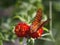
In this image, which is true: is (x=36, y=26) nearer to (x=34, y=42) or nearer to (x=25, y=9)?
(x=34, y=42)

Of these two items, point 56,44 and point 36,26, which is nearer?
point 36,26

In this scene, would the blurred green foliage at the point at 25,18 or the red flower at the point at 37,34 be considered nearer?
the red flower at the point at 37,34

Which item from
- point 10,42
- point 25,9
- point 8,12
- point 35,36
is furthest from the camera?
point 8,12

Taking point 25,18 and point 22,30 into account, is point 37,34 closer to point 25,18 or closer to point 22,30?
point 22,30

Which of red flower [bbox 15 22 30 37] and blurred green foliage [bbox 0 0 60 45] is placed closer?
red flower [bbox 15 22 30 37]

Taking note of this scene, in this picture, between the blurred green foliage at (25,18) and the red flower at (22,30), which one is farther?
the blurred green foliage at (25,18)

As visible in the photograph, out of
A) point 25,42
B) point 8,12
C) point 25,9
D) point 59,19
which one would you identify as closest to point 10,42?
point 25,42

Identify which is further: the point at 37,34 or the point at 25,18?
the point at 25,18

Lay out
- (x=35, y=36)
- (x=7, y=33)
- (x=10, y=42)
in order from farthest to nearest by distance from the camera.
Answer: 1. (x=7, y=33)
2. (x=10, y=42)
3. (x=35, y=36)

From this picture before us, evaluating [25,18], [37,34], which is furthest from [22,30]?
[25,18]

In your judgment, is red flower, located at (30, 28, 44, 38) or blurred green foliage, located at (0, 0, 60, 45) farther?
blurred green foliage, located at (0, 0, 60, 45)

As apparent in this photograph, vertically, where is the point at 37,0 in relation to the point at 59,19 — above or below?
above
